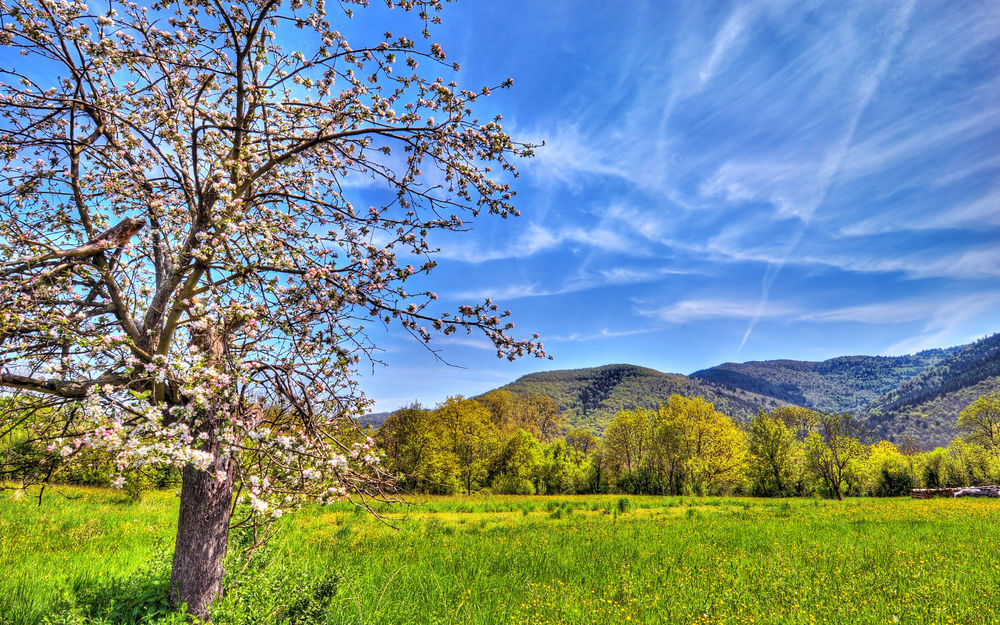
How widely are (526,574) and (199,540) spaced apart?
675cm

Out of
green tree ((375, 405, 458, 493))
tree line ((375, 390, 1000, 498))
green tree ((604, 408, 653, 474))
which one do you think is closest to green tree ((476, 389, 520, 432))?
tree line ((375, 390, 1000, 498))

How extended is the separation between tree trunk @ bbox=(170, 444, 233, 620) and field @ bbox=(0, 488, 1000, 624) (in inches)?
14.2

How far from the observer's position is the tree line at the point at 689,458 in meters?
39.4

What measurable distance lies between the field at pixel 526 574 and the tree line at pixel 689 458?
80.6 feet

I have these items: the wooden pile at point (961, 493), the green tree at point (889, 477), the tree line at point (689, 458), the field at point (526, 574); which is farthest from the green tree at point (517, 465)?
the green tree at point (889, 477)

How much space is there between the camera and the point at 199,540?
198 inches

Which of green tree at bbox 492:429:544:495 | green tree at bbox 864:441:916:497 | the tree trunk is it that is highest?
the tree trunk

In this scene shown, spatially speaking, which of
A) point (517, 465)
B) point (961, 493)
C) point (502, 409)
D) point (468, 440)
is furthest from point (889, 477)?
point (468, 440)

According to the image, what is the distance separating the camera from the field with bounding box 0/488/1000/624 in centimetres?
605

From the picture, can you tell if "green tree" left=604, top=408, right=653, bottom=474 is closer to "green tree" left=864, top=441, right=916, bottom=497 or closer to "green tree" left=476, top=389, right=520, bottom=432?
"green tree" left=476, top=389, right=520, bottom=432

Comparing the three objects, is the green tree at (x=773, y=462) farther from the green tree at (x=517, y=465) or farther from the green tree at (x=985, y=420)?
the green tree at (x=985, y=420)

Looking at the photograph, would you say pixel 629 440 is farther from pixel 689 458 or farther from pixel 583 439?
pixel 583 439

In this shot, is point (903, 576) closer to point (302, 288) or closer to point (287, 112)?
point (302, 288)

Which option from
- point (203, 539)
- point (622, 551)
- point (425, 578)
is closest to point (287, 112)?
point (203, 539)
